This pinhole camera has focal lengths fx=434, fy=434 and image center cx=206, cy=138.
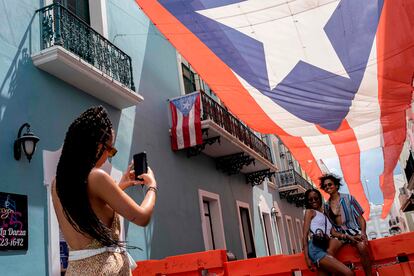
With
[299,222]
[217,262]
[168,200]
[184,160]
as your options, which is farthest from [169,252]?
[299,222]

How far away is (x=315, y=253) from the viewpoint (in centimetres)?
521

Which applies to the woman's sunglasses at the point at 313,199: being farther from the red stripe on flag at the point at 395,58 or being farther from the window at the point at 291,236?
the window at the point at 291,236

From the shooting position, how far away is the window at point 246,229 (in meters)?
15.6

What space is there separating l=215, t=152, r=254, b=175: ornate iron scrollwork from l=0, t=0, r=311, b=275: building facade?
4cm

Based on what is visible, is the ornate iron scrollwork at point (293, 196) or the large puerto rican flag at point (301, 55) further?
the ornate iron scrollwork at point (293, 196)

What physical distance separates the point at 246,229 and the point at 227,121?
15.0 ft

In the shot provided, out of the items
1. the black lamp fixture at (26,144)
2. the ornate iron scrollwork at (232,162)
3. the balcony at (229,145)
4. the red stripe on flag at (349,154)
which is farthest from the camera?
the ornate iron scrollwork at (232,162)

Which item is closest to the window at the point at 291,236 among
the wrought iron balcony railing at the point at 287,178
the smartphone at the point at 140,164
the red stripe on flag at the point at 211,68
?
the wrought iron balcony railing at the point at 287,178

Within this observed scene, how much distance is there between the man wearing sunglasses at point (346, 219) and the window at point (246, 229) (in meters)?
9.70

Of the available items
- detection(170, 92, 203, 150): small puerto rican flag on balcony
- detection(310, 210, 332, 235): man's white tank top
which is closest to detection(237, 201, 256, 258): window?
detection(170, 92, 203, 150): small puerto rican flag on balcony

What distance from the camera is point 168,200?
10.6m

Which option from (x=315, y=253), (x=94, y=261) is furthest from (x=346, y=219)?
(x=94, y=261)

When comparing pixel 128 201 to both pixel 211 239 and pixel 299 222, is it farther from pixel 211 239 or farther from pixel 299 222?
pixel 299 222

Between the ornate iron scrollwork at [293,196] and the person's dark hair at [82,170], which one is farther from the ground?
the ornate iron scrollwork at [293,196]
